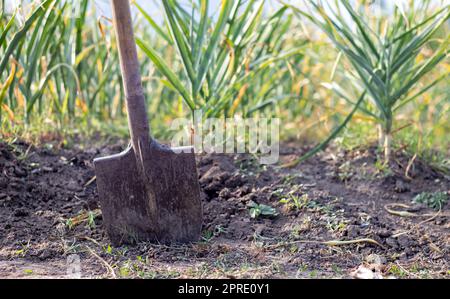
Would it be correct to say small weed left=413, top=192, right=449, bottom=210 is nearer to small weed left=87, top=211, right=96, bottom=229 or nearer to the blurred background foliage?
the blurred background foliage

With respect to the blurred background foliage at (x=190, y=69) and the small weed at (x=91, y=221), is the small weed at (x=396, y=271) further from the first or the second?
the small weed at (x=91, y=221)

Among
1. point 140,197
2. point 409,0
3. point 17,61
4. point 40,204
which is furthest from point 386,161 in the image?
point 17,61

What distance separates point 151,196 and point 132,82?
42cm

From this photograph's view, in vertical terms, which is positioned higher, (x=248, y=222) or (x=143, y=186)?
(x=143, y=186)

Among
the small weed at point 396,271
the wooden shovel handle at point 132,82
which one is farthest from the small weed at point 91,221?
the small weed at point 396,271

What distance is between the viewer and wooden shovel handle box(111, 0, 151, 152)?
226 centimetres

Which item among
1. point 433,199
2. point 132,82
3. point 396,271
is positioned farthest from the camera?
point 433,199

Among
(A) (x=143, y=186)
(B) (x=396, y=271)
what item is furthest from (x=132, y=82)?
(B) (x=396, y=271)

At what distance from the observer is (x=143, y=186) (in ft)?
7.58

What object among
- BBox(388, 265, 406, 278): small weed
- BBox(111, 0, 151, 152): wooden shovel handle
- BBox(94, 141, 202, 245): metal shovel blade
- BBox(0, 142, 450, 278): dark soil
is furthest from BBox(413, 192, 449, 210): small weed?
BBox(111, 0, 151, 152): wooden shovel handle

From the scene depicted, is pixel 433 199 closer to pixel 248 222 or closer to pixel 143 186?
pixel 248 222

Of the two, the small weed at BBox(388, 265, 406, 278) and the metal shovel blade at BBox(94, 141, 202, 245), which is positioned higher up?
the metal shovel blade at BBox(94, 141, 202, 245)

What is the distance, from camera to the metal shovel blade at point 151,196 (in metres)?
2.30
